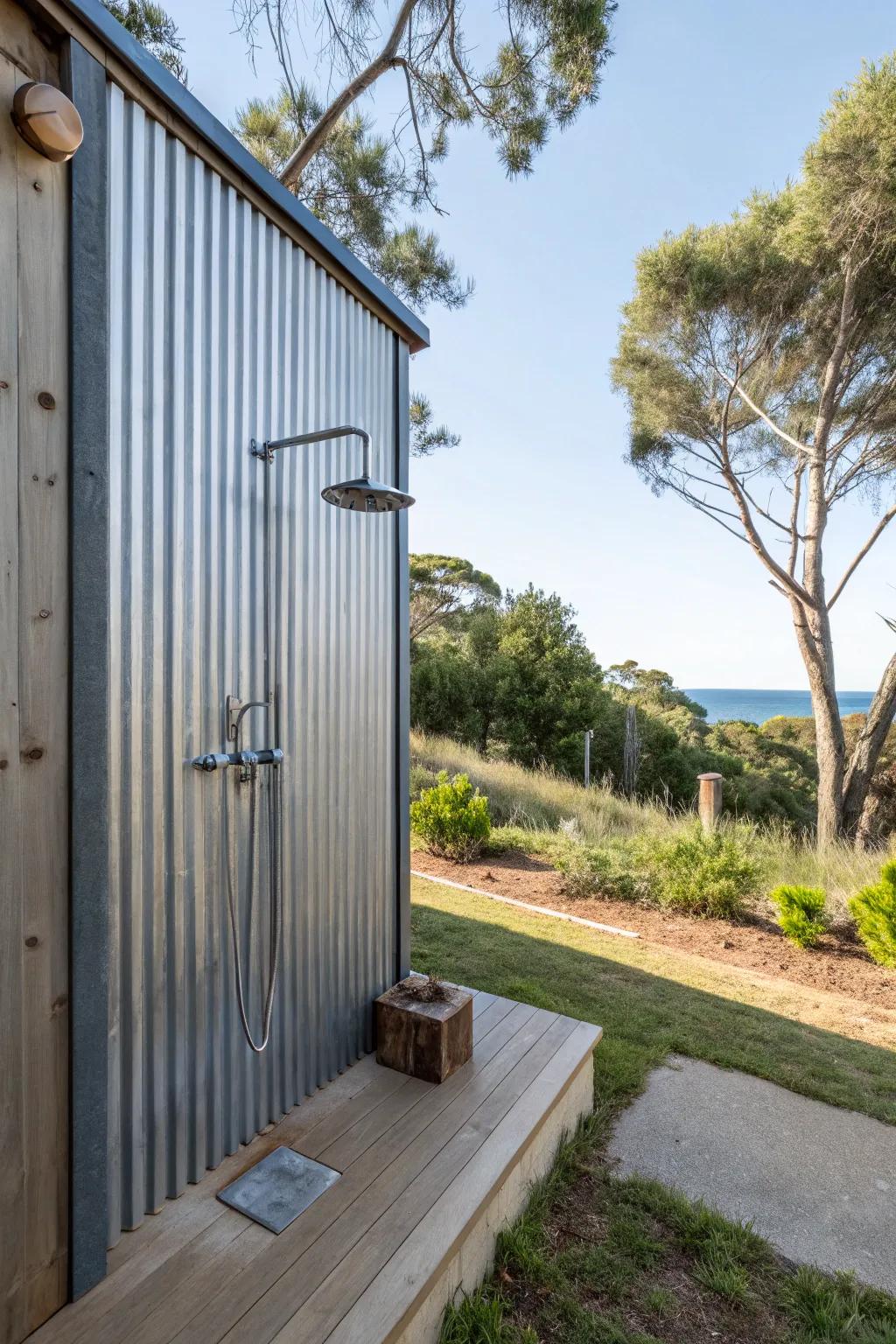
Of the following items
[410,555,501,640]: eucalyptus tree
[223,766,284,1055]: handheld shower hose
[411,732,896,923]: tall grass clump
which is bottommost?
[411,732,896,923]: tall grass clump

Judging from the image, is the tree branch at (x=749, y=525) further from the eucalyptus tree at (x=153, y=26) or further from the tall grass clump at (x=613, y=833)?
the eucalyptus tree at (x=153, y=26)

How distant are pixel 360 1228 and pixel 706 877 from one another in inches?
156

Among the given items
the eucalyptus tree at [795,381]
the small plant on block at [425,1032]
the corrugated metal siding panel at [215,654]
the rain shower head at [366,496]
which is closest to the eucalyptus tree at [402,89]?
the corrugated metal siding panel at [215,654]

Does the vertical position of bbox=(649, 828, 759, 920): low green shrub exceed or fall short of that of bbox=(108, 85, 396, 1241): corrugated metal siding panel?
it falls short

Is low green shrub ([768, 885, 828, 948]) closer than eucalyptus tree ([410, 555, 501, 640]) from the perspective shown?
Result: Yes

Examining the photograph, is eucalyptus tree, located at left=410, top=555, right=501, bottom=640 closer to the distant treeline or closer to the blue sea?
the distant treeline

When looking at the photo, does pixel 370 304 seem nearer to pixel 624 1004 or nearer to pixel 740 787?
pixel 624 1004

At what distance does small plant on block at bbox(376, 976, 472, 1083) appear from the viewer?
2.26m

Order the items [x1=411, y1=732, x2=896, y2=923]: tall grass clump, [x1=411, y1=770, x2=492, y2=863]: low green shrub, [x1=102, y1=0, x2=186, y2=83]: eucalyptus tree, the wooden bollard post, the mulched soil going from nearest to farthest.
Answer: [x1=102, y1=0, x2=186, y2=83]: eucalyptus tree, the mulched soil, [x1=411, y1=732, x2=896, y2=923]: tall grass clump, the wooden bollard post, [x1=411, y1=770, x2=492, y2=863]: low green shrub

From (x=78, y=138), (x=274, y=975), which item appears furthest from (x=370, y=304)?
(x=274, y=975)

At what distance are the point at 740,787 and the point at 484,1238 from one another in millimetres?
12856

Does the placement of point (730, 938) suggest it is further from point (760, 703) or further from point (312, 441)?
point (760, 703)

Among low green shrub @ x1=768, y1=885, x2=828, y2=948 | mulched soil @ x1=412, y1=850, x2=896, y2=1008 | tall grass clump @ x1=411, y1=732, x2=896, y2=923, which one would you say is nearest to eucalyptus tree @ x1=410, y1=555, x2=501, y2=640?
tall grass clump @ x1=411, y1=732, x2=896, y2=923

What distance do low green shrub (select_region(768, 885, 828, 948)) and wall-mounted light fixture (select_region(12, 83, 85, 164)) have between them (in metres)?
4.95
